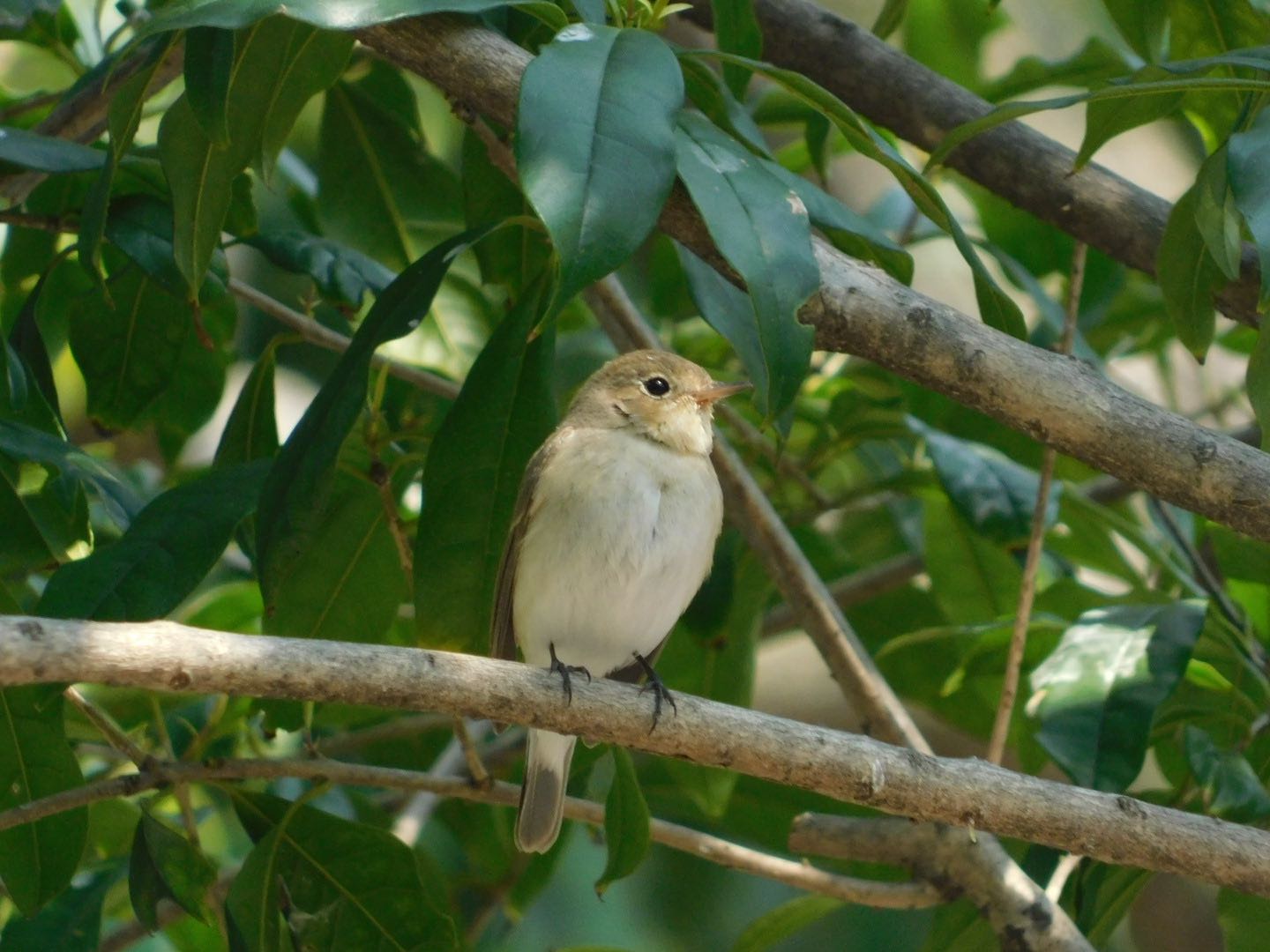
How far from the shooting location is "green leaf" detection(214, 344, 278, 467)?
11.2 feet

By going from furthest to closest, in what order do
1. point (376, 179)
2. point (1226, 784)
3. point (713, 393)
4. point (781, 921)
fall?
point (376, 179)
point (713, 393)
point (781, 921)
point (1226, 784)

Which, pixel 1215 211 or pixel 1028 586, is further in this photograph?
pixel 1028 586

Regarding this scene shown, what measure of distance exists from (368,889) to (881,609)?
230 centimetres

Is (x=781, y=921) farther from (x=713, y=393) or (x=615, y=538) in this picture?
(x=713, y=393)

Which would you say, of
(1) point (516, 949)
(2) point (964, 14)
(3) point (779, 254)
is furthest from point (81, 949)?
(1) point (516, 949)

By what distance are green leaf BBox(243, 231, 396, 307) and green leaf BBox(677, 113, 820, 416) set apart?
123 centimetres

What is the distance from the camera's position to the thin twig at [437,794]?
2.78 m

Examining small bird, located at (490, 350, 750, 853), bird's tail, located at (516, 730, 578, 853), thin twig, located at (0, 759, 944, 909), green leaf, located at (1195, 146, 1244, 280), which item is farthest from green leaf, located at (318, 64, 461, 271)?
green leaf, located at (1195, 146, 1244, 280)

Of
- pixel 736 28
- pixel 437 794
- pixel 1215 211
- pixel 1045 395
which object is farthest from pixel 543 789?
pixel 1215 211

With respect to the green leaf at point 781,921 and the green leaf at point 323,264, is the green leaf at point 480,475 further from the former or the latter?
the green leaf at point 781,921

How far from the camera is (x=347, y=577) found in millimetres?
3439

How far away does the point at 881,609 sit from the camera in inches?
196

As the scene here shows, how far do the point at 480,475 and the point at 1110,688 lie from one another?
137 centimetres

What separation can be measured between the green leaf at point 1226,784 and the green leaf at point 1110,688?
0.12m
